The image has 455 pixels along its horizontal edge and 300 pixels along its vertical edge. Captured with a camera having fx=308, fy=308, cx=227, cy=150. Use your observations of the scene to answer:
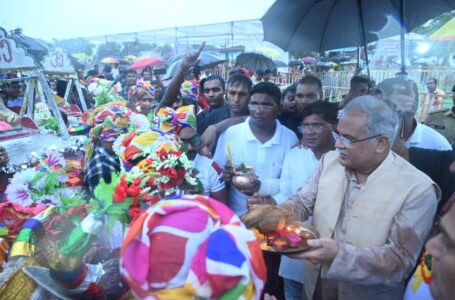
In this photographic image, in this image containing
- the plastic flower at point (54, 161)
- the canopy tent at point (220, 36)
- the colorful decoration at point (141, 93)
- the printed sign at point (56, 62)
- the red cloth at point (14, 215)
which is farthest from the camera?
the canopy tent at point (220, 36)

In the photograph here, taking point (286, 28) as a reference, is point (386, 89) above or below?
below

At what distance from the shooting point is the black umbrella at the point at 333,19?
402 centimetres

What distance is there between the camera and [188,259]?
93 centimetres

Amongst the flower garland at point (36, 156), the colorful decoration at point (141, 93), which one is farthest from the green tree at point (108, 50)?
the flower garland at point (36, 156)

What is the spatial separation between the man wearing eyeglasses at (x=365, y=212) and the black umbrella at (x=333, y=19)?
2.34 m

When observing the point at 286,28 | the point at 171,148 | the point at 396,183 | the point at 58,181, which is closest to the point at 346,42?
the point at 286,28

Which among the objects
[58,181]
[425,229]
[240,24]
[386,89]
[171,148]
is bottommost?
[425,229]

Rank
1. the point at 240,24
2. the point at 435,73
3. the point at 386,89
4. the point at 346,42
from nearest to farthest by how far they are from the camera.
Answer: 1. the point at 386,89
2. the point at 346,42
3. the point at 435,73
4. the point at 240,24

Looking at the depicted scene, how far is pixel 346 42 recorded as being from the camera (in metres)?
4.94

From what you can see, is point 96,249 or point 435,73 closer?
point 96,249

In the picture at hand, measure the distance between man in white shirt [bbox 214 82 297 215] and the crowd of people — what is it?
1 cm

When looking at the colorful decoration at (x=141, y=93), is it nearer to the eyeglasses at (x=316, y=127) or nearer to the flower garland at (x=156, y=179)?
the eyeglasses at (x=316, y=127)

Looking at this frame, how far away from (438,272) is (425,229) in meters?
0.94

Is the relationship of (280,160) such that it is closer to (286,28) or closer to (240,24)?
(286,28)
